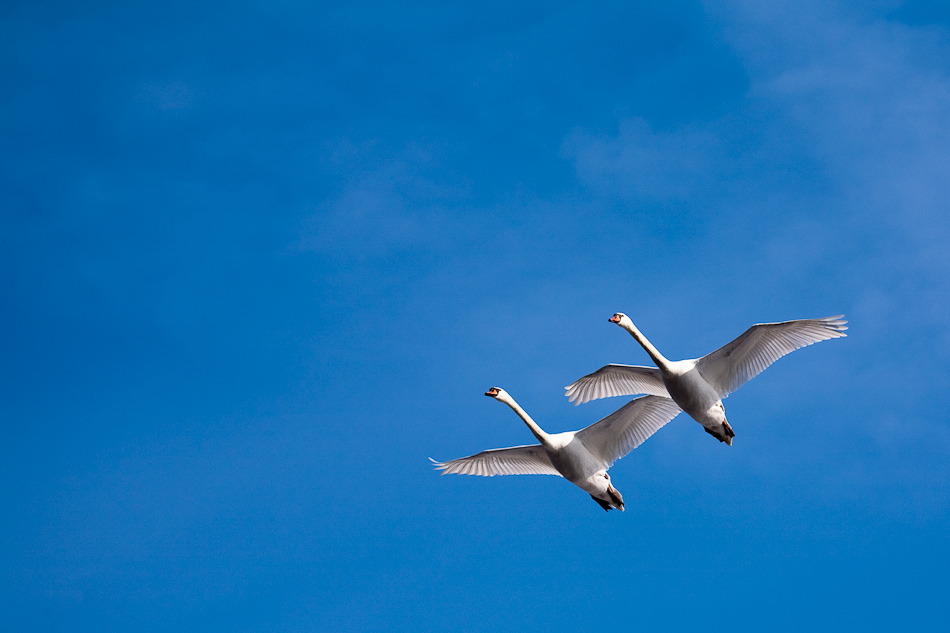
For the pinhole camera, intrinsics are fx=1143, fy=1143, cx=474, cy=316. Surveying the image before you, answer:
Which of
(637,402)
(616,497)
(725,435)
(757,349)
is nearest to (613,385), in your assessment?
(637,402)

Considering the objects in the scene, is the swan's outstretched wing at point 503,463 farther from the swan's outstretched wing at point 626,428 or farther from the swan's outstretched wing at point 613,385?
the swan's outstretched wing at point 613,385

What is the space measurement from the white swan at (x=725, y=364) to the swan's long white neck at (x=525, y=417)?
173 inches

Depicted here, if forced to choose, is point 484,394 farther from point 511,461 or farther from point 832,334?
point 832,334

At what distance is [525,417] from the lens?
3916cm

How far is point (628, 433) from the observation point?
3881 cm

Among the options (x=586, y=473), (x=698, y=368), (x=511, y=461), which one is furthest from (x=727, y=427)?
(x=511, y=461)

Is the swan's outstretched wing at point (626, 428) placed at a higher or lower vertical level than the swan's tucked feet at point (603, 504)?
higher

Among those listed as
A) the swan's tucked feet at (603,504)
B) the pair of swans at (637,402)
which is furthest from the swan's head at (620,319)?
the swan's tucked feet at (603,504)

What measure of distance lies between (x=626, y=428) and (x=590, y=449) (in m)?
1.42

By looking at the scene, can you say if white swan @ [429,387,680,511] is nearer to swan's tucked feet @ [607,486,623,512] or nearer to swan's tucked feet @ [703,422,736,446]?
swan's tucked feet @ [607,486,623,512]

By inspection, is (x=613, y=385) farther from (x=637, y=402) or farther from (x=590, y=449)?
(x=590, y=449)

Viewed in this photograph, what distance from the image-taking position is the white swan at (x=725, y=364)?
36.7 m

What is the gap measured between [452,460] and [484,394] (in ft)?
8.48

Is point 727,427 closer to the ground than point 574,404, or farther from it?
closer to the ground
